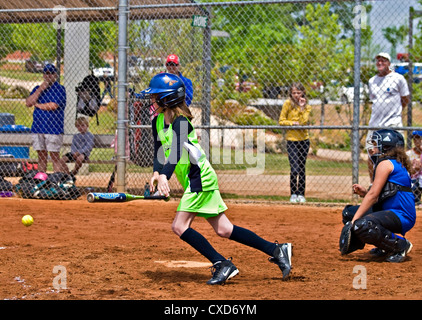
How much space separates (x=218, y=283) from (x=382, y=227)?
175 cm

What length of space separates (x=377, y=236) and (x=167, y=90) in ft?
7.64

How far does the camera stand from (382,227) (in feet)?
18.2

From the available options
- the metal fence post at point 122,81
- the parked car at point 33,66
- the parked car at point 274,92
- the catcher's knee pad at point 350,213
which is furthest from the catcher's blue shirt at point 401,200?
the parked car at point 274,92

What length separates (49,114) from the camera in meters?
10.2

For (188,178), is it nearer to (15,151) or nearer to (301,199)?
(301,199)

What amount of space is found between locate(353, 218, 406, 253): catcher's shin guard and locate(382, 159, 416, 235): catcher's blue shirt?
0.67 feet

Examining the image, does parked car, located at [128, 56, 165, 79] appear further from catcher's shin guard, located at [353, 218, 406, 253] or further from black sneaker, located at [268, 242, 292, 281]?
black sneaker, located at [268, 242, 292, 281]

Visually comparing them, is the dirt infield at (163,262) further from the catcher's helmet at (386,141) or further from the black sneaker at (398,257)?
the catcher's helmet at (386,141)

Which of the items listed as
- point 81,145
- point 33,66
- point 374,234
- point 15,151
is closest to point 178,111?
point 374,234

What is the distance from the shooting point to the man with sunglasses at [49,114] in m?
10.1
